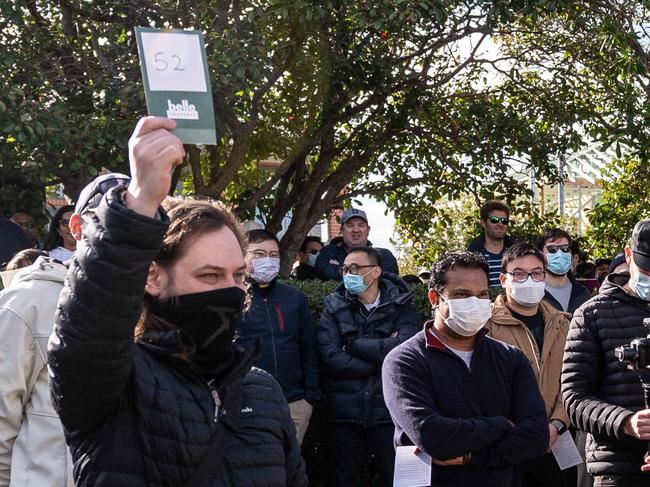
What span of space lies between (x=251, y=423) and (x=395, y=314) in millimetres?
4621

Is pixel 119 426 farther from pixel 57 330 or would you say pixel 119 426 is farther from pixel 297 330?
pixel 297 330

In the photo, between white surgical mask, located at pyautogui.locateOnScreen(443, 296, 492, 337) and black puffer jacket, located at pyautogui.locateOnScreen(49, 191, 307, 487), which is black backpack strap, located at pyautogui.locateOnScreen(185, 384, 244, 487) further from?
white surgical mask, located at pyautogui.locateOnScreen(443, 296, 492, 337)

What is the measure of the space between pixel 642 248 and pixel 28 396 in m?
3.07

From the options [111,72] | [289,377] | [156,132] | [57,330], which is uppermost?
[111,72]

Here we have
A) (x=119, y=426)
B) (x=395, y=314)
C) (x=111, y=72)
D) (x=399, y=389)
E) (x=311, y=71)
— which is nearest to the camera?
(x=119, y=426)

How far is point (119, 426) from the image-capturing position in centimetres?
234

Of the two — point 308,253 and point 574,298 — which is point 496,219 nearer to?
point 574,298

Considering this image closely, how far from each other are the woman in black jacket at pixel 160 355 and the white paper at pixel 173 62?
0.31 meters

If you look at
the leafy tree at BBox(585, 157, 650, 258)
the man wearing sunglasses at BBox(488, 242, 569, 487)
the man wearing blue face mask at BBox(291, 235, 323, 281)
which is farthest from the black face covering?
the leafy tree at BBox(585, 157, 650, 258)

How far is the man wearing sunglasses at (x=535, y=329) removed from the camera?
21.0 ft

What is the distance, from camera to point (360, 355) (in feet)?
22.9

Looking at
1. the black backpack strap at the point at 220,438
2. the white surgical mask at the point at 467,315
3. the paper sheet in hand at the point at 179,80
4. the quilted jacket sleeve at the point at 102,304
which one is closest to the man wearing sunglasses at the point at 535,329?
the white surgical mask at the point at 467,315

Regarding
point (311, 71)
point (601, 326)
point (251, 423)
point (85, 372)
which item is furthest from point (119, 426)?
point (311, 71)

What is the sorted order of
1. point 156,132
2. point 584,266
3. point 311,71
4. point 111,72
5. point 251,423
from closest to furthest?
point 156,132 < point 251,423 < point 111,72 < point 311,71 < point 584,266
